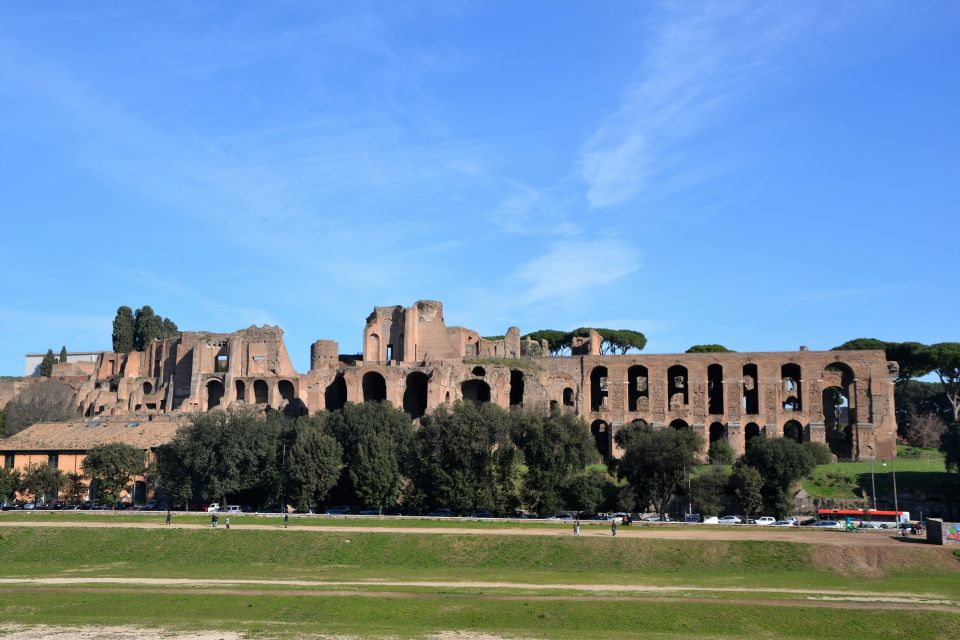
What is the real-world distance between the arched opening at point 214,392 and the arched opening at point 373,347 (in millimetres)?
12080

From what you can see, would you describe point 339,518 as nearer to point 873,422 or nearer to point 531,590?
point 531,590

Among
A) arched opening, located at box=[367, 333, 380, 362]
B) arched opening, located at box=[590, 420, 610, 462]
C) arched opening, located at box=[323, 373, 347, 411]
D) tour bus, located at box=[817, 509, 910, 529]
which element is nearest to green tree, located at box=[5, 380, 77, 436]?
arched opening, located at box=[323, 373, 347, 411]

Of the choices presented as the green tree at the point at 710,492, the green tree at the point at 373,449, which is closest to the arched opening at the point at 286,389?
the green tree at the point at 373,449

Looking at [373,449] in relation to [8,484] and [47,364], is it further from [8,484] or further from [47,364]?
[47,364]

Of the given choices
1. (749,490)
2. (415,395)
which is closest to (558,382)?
(415,395)

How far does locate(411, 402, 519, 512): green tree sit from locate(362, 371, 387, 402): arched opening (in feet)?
71.4

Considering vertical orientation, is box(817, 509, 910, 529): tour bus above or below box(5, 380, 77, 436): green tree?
below

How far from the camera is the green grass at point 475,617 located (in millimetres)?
22969

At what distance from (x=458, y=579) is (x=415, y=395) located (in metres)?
43.1

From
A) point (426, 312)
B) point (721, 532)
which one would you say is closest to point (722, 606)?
point (721, 532)

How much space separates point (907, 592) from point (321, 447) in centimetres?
3024

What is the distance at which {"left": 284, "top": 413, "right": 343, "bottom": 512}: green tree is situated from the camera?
1982 inches

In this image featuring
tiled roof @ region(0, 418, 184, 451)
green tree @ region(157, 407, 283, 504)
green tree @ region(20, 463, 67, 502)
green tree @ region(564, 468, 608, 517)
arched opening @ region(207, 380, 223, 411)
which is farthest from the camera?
arched opening @ region(207, 380, 223, 411)

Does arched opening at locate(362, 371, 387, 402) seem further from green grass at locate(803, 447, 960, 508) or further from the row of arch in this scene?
green grass at locate(803, 447, 960, 508)
